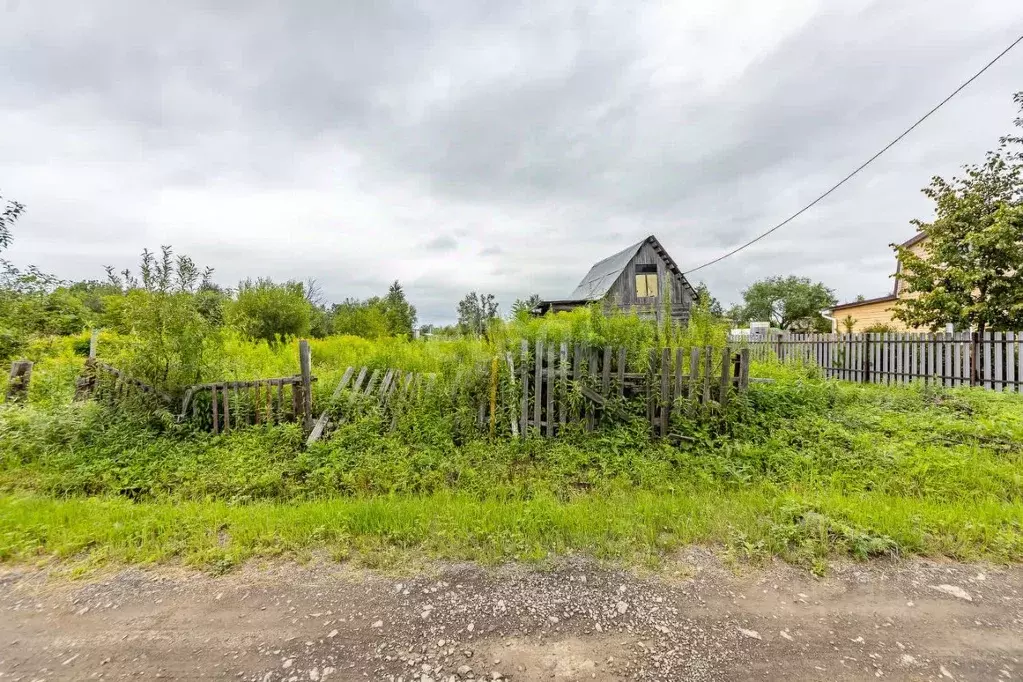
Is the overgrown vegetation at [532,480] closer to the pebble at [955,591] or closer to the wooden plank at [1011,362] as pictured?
the pebble at [955,591]

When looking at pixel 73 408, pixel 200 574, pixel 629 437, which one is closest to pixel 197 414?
pixel 73 408

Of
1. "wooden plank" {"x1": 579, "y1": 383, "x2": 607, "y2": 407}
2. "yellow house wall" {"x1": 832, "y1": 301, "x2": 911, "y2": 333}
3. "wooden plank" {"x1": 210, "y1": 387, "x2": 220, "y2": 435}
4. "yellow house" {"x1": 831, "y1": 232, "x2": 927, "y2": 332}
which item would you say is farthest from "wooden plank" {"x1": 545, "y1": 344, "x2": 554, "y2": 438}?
"yellow house wall" {"x1": 832, "y1": 301, "x2": 911, "y2": 333}

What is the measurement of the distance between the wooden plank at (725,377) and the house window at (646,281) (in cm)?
2044

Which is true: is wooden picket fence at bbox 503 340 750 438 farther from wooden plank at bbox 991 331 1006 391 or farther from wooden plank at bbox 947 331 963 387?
wooden plank at bbox 947 331 963 387

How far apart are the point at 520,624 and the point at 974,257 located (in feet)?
45.2

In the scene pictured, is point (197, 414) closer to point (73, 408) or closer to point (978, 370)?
point (73, 408)

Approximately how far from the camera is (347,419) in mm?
6039

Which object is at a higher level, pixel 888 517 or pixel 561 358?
pixel 561 358

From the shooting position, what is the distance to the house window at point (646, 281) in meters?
25.4

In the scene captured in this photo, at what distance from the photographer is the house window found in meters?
25.4

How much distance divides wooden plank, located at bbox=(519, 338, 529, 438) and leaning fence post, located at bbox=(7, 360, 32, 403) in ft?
28.1

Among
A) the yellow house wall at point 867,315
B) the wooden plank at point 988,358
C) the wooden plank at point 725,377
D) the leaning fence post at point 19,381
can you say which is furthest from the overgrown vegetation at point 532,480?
the yellow house wall at point 867,315

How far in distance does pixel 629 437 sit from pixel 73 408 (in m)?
7.94

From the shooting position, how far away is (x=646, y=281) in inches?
1008
